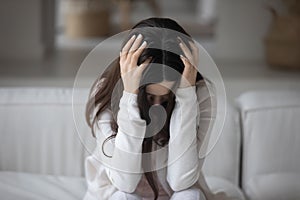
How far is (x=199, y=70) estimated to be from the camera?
1413 millimetres

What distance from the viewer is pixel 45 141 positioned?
1.90 m

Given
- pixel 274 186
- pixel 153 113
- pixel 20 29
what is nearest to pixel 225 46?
pixel 20 29

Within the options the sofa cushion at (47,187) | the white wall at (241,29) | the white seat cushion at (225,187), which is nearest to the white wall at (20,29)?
the white wall at (241,29)

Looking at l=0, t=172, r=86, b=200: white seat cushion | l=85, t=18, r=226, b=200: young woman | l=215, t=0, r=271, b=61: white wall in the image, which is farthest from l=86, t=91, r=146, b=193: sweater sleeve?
l=215, t=0, r=271, b=61: white wall

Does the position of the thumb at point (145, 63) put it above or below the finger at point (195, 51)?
below

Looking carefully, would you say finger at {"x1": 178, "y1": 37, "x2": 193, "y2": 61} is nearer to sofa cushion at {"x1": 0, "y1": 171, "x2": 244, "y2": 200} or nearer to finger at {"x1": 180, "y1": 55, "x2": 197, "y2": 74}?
finger at {"x1": 180, "y1": 55, "x2": 197, "y2": 74}

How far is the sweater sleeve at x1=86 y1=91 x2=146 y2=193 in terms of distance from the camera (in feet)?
4.36

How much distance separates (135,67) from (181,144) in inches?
8.8

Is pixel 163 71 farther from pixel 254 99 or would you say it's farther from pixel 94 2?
pixel 94 2

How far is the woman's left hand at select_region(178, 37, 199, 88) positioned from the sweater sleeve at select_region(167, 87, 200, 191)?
0.02 meters

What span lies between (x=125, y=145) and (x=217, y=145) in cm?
64

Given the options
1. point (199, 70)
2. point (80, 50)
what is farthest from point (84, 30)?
point (199, 70)

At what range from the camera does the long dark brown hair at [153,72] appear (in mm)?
1282

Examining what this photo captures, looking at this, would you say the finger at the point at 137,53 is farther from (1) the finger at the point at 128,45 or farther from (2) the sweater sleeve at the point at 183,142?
(2) the sweater sleeve at the point at 183,142
